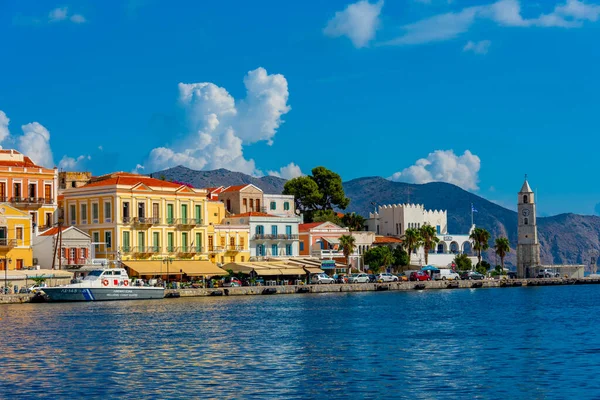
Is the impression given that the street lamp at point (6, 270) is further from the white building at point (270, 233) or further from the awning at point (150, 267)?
the white building at point (270, 233)

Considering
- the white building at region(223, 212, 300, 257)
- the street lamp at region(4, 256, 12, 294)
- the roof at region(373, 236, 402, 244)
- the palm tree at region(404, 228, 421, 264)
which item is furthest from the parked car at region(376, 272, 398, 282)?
the street lamp at region(4, 256, 12, 294)

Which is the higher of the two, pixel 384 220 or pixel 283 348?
pixel 384 220

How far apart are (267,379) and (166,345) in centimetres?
1107

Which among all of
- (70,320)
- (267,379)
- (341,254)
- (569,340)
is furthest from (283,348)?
(341,254)

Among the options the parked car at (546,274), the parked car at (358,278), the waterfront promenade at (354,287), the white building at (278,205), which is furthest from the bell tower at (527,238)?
the parked car at (358,278)

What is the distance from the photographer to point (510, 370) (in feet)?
112

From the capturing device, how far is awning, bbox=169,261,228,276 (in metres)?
86.6

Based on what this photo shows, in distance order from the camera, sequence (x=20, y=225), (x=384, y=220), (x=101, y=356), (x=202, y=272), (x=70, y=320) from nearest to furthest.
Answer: (x=101, y=356) → (x=70, y=320) → (x=20, y=225) → (x=202, y=272) → (x=384, y=220)

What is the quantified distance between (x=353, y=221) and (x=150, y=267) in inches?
1668

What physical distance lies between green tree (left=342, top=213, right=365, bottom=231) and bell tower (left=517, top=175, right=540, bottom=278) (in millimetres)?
20961

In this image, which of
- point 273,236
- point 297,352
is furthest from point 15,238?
point 297,352

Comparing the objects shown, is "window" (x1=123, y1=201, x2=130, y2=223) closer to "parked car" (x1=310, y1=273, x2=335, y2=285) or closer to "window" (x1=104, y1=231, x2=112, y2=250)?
"window" (x1=104, y1=231, x2=112, y2=250)

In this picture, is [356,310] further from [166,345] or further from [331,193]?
[331,193]

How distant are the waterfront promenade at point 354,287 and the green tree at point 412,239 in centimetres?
851
